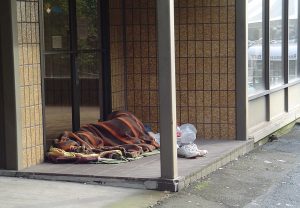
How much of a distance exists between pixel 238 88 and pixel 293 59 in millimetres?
4667

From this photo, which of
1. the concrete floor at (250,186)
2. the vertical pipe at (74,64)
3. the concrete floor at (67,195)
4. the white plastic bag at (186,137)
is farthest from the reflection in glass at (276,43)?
the concrete floor at (67,195)

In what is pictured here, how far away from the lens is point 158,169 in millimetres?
7543

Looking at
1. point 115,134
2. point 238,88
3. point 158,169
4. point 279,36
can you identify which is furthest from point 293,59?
point 158,169

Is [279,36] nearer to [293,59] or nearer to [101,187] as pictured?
[293,59]

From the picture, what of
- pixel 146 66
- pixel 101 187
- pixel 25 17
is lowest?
pixel 101 187

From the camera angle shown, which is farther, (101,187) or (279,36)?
(279,36)

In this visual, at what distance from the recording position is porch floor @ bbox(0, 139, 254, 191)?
277 inches

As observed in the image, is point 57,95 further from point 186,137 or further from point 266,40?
point 266,40

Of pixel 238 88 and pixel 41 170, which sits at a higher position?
pixel 238 88

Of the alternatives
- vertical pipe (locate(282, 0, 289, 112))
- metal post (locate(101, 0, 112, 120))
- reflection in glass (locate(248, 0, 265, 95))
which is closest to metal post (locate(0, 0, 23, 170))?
metal post (locate(101, 0, 112, 120))

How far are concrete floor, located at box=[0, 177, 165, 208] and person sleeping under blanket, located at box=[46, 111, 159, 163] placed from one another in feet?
2.74

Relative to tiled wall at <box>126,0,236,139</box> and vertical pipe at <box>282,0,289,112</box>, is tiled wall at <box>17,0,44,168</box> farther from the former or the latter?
vertical pipe at <box>282,0,289,112</box>

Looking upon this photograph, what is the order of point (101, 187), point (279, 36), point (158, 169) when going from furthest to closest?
Result: point (279, 36), point (158, 169), point (101, 187)

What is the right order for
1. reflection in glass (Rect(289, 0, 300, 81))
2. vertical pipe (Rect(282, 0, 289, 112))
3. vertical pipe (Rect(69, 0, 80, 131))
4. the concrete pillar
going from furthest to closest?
reflection in glass (Rect(289, 0, 300, 81)) < vertical pipe (Rect(282, 0, 289, 112)) < vertical pipe (Rect(69, 0, 80, 131)) < the concrete pillar
